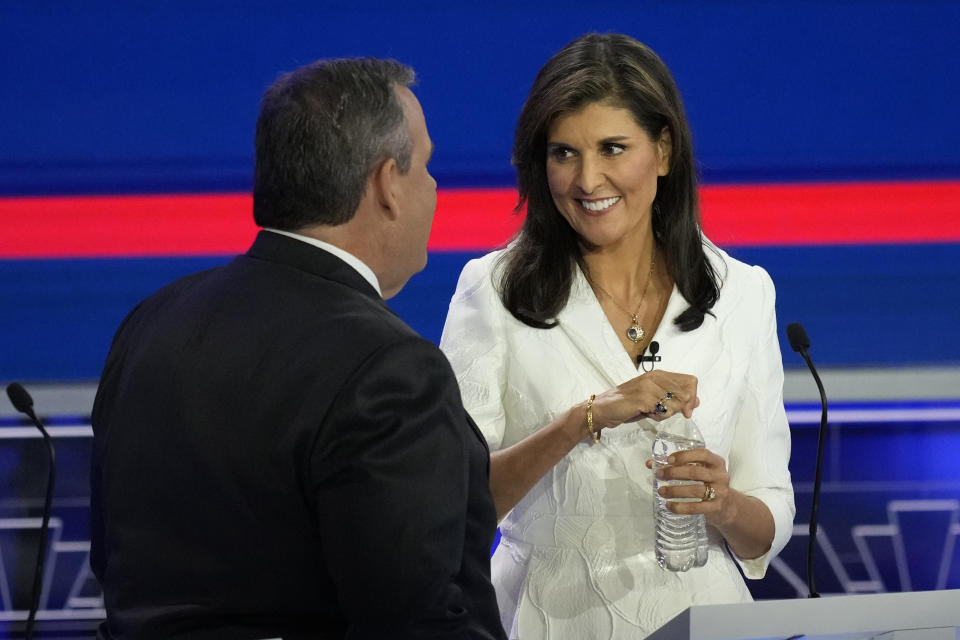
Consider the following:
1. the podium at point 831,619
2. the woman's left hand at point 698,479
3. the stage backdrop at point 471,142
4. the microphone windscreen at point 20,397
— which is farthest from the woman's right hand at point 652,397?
the stage backdrop at point 471,142

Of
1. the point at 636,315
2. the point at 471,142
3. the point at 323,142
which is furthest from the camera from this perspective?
the point at 471,142

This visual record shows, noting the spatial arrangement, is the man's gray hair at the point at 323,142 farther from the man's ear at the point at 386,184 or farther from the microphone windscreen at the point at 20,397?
the microphone windscreen at the point at 20,397

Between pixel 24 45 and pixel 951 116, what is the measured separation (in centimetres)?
280

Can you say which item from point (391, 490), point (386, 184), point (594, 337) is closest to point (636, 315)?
point (594, 337)

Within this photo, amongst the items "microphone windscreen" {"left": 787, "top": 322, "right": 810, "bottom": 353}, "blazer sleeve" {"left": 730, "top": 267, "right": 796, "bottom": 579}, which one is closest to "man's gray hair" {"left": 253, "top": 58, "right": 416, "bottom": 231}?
"blazer sleeve" {"left": 730, "top": 267, "right": 796, "bottom": 579}

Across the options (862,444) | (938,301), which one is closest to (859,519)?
(862,444)

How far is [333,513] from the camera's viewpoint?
1.18 m

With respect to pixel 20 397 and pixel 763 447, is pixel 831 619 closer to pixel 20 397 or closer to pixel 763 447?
pixel 763 447

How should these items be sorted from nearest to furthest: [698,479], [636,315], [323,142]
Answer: [323,142] < [698,479] < [636,315]

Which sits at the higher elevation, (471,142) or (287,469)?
(471,142)

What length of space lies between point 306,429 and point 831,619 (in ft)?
1.83

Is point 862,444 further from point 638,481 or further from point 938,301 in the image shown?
point 638,481

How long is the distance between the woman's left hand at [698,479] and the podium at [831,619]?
21.0 inches

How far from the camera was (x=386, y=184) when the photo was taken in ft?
4.38
